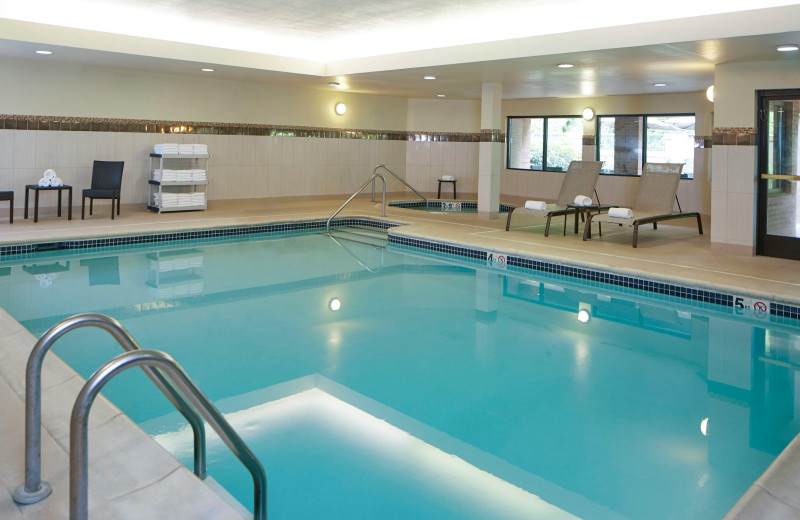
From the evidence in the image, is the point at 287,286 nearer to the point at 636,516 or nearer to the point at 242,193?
the point at 636,516

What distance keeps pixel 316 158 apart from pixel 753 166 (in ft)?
27.6

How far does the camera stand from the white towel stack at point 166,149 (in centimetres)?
1064

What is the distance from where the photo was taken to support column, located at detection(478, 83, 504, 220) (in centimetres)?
1087

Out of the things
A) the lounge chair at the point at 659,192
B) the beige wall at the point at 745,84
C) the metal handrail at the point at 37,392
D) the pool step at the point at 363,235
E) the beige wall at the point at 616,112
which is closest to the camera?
the metal handrail at the point at 37,392

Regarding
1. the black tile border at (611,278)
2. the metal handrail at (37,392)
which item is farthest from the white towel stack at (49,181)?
the metal handrail at (37,392)

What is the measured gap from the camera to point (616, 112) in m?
13.5

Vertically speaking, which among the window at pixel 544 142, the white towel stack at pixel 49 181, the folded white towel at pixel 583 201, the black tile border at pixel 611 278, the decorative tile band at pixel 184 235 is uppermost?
the window at pixel 544 142

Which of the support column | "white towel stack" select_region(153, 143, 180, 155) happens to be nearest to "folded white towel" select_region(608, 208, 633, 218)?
the support column

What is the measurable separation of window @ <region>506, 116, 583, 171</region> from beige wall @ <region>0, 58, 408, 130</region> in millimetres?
3126

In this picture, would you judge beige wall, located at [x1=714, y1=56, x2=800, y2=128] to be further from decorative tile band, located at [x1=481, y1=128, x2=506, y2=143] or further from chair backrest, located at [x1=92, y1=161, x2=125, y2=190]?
chair backrest, located at [x1=92, y1=161, x2=125, y2=190]

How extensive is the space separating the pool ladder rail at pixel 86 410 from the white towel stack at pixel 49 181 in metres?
7.85

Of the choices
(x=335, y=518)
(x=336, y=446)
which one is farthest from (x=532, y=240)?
(x=335, y=518)

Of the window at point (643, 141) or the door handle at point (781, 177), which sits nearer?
the door handle at point (781, 177)

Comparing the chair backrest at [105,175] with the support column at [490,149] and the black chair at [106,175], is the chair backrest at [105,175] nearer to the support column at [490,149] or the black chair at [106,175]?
the black chair at [106,175]
